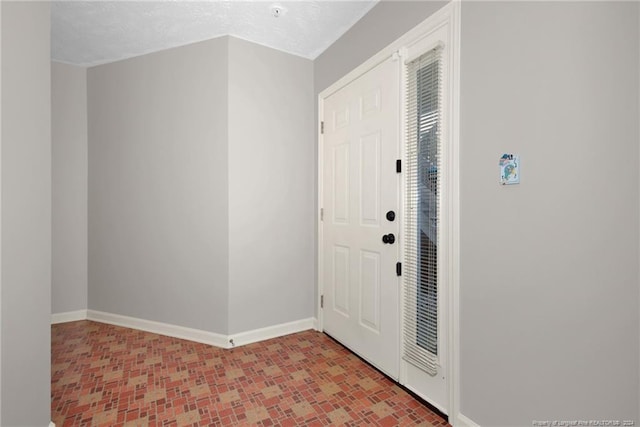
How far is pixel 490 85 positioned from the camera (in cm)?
146

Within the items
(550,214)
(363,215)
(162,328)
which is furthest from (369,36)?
(162,328)

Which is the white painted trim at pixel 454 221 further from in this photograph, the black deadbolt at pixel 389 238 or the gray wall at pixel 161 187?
the gray wall at pixel 161 187

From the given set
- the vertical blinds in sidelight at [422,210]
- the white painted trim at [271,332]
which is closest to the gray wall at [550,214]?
the vertical blinds in sidelight at [422,210]

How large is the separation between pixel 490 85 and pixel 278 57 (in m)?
2.09

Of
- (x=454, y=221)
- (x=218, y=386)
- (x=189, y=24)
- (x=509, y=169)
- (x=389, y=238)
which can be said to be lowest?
(x=218, y=386)

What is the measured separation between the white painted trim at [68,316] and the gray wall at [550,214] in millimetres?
3737

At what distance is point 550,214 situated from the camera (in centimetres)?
125

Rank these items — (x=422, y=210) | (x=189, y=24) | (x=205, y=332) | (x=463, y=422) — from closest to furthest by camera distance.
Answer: (x=463, y=422) < (x=422, y=210) < (x=189, y=24) < (x=205, y=332)

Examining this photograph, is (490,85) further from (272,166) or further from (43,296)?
(43,296)

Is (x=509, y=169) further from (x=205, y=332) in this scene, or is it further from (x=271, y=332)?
(x=205, y=332)

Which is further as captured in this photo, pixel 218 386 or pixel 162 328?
pixel 162 328

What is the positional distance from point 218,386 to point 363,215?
1590mm

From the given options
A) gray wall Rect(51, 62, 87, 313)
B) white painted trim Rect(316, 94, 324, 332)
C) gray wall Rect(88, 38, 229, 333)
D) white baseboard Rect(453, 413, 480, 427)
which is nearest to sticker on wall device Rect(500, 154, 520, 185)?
white baseboard Rect(453, 413, 480, 427)

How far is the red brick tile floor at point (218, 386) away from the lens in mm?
1749
